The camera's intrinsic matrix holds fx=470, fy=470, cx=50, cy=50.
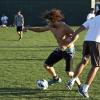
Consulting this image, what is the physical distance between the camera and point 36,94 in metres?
9.54

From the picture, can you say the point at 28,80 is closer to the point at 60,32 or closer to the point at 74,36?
the point at 60,32

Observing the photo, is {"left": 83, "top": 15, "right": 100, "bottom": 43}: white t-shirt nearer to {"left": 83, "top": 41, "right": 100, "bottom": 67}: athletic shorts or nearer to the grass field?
{"left": 83, "top": 41, "right": 100, "bottom": 67}: athletic shorts

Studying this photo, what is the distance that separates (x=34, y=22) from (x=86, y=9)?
601 centimetres

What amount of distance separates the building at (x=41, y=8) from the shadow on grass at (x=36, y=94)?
138ft

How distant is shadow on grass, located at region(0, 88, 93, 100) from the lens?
926cm

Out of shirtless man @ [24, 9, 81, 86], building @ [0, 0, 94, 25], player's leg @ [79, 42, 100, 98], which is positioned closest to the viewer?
player's leg @ [79, 42, 100, 98]

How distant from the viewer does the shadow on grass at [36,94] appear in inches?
364

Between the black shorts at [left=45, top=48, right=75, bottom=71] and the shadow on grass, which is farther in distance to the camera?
the black shorts at [left=45, top=48, right=75, bottom=71]

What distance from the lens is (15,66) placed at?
47.0ft

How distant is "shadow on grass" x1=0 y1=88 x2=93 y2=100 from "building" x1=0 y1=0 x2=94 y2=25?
42126mm

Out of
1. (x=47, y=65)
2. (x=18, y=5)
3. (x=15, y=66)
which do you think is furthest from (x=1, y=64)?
(x=18, y=5)

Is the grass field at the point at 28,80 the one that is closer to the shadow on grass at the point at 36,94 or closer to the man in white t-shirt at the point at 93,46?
the shadow on grass at the point at 36,94

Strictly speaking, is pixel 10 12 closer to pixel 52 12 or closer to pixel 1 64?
pixel 1 64

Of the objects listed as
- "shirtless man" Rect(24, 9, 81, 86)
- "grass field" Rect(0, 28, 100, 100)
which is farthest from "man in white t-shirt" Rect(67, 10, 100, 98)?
"shirtless man" Rect(24, 9, 81, 86)
